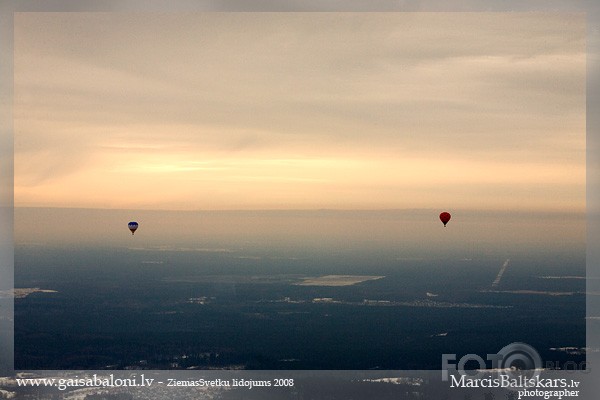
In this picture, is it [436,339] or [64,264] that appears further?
[64,264]

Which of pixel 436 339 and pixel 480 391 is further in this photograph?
pixel 436 339

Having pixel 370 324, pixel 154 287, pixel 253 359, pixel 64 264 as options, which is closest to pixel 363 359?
pixel 370 324

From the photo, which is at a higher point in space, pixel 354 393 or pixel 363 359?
pixel 354 393

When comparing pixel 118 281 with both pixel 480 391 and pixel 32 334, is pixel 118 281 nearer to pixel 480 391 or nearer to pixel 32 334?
pixel 32 334

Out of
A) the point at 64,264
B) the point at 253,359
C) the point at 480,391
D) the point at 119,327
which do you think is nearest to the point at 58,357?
the point at 119,327

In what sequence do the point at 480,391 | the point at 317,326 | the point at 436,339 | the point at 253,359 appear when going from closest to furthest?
1. the point at 480,391
2. the point at 253,359
3. the point at 436,339
4. the point at 317,326

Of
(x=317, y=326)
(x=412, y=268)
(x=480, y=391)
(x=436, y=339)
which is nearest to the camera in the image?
(x=480, y=391)

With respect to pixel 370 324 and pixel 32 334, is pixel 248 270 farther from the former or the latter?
pixel 32 334

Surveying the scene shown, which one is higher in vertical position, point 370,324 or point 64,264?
point 64,264

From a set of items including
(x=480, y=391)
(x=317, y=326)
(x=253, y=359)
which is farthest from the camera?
(x=317, y=326)
